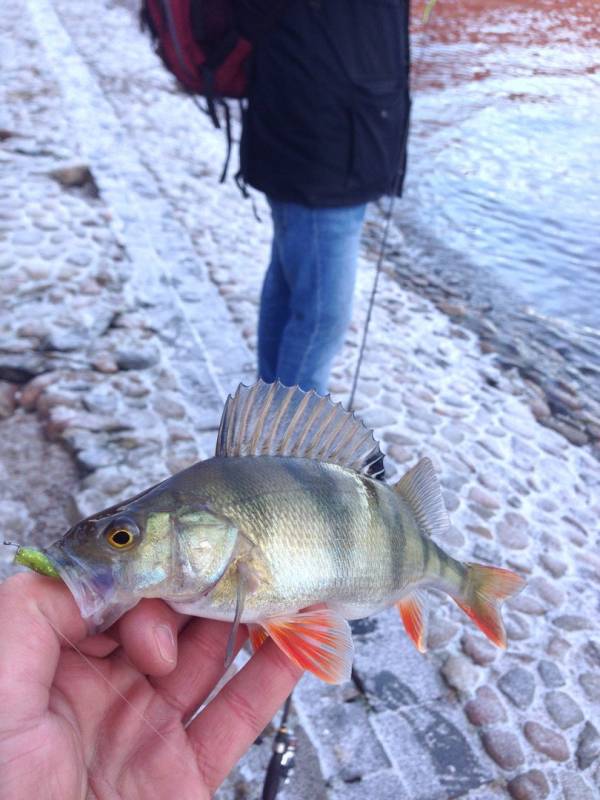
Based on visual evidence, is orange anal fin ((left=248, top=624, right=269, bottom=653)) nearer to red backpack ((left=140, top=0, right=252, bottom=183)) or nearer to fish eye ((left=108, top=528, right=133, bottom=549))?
fish eye ((left=108, top=528, right=133, bottom=549))

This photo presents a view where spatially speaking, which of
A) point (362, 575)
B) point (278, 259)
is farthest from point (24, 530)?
point (362, 575)

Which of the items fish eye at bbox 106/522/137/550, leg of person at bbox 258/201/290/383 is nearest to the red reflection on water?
leg of person at bbox 258/201/290/383

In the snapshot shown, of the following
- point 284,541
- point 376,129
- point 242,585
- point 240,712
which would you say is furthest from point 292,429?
point 376,129

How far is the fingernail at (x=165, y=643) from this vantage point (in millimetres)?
1475

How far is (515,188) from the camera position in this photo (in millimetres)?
7895

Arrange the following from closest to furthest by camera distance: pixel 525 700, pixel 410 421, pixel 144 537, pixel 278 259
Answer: pixel 144 537, pixel 525 700, pixel 278 259, pixel 410 421

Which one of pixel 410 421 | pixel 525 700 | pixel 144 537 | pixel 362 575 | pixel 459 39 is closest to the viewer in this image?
pixel 144 537

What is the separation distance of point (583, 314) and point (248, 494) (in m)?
5.09

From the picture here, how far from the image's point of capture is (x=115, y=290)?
4.61 meters

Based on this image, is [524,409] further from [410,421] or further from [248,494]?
[248,494]

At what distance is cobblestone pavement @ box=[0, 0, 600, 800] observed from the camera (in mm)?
2414

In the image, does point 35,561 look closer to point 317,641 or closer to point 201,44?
point 317,641

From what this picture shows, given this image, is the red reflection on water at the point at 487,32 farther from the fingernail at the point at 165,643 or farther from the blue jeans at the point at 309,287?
the fingernail at the point at 165,643

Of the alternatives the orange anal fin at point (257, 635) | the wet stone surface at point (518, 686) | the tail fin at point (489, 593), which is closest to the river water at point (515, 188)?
the wet stone surface at point (518, 686)
